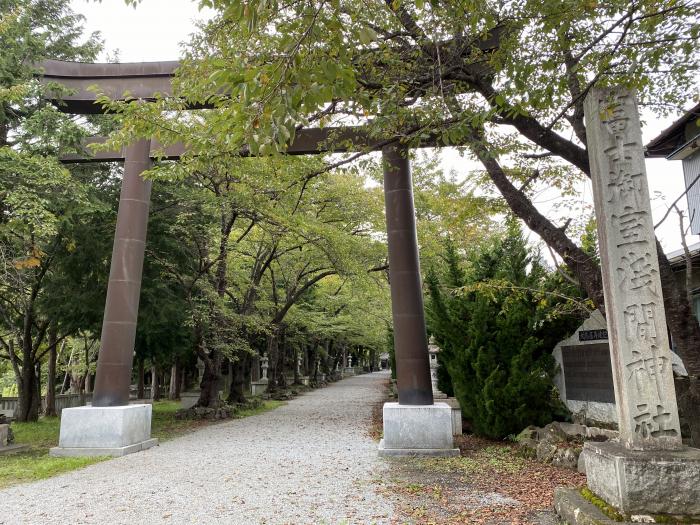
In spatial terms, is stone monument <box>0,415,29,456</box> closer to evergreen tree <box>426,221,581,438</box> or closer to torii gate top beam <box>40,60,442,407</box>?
torii gate top beam <box>40,60,442,407</box>

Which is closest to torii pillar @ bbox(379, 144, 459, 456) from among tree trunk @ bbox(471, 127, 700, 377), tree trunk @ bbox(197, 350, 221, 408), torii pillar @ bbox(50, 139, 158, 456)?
tree trunk @ bbox(471, 127, 700, 377)

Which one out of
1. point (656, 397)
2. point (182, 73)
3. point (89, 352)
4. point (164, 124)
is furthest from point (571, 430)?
point (89, 352)

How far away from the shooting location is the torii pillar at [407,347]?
8.52 m

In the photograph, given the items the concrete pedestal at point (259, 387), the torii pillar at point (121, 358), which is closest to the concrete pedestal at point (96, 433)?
the torii pillar at point (121, 358)

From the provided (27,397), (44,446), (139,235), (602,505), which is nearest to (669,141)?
(602,505)

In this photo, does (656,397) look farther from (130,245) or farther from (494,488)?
(130,245)

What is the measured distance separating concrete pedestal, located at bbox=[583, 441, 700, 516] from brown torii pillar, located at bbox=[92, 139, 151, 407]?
28.6 ft

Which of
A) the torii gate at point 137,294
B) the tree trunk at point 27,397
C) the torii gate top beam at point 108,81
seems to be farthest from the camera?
the tree trunk at point 27,397

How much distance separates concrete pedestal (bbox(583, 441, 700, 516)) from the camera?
12.3ft

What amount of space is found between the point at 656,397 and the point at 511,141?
14.5 ft

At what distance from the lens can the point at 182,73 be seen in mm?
8305

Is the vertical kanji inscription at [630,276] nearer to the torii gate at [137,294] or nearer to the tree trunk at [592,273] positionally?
the tree trunk at [592,273]

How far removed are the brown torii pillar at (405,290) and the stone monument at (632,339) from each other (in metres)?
4.54

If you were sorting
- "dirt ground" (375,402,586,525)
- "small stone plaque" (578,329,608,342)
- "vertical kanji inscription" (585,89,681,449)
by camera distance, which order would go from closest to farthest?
1. "vertical kanji inscription" (585,89,681,449)
2. "dirt ground" (375,402,586,525)
3. "small stone plaque" (578,329,608,342)
